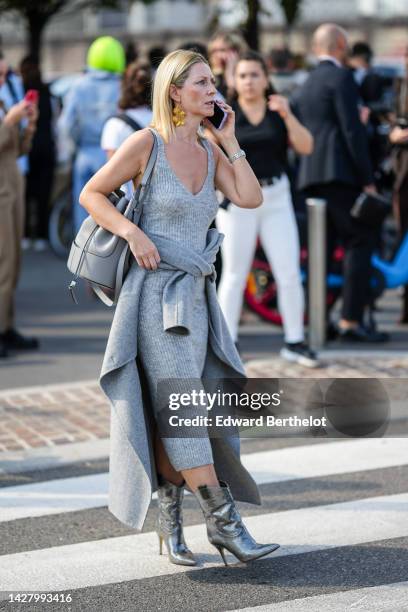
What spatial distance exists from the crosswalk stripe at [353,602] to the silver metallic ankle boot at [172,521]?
1.72 ft

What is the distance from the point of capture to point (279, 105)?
7.81 meters

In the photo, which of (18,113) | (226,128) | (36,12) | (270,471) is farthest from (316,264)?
(36,12)

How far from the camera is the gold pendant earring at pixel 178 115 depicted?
188 inches

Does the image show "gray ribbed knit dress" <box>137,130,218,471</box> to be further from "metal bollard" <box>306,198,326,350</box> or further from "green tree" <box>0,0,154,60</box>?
"green tree" <box>0,0,154,60</box>

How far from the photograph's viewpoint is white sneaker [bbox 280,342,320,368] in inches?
325

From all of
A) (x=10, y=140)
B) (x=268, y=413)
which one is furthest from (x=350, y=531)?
(x=10, y=140)

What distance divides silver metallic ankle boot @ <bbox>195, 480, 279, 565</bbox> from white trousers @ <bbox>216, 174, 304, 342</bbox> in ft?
11.2

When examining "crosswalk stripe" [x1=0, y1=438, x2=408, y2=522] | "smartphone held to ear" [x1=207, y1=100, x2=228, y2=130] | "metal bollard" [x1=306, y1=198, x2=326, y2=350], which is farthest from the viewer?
"metal bollard" [x1=306, y1=198, x2=326, y2=350]

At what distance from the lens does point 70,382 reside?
320 inches

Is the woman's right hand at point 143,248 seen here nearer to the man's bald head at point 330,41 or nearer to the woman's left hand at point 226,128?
the woman's left hand at point 226,128

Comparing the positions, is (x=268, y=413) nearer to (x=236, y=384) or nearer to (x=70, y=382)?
(x=236, y=384)

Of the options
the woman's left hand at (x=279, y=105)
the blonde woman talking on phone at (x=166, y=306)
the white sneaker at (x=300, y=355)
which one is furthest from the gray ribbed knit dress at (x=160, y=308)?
the white sneaker at (x=300, y=355)

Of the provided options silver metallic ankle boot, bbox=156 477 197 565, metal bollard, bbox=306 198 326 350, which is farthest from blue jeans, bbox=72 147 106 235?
silver metallic ankle boot, bbox=156 477 197 565

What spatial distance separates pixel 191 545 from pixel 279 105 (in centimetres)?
348
